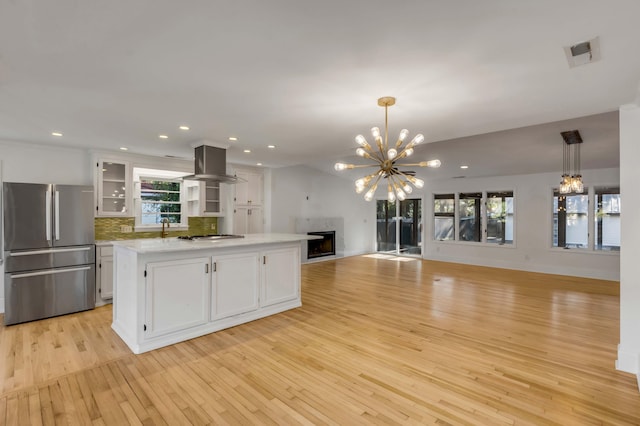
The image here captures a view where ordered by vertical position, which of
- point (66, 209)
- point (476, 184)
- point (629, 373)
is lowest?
point (629, 373)

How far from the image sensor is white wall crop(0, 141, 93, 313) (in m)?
4.23

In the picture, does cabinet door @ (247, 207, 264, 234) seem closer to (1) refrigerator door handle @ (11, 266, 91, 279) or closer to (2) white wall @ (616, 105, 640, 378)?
(1) refrigerator door handle @ (11, 266, 91, 279)

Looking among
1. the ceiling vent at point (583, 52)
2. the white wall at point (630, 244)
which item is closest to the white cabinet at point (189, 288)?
the ceiling vent at point (583, 52)

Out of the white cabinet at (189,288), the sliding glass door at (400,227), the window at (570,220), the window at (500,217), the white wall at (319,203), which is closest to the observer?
the white cabinet at (189,288)

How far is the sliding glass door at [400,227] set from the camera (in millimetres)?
9578

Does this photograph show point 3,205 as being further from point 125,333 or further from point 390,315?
point 390,315

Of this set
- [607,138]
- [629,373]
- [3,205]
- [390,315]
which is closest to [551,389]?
[629,373]

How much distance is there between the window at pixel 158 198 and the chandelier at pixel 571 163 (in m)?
6.74

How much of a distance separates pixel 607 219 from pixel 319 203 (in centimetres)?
678

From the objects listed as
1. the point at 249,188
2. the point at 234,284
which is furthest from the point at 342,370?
the point at 249,188

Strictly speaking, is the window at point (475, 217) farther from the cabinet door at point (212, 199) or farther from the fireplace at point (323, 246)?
the cabinet door at point (212, 199)

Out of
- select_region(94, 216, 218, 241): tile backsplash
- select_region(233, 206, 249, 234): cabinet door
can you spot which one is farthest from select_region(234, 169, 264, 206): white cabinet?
select_region(94, 216, 218, 241): tile backsplash

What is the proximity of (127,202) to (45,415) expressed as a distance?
3.60 metres

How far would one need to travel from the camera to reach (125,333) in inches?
128
